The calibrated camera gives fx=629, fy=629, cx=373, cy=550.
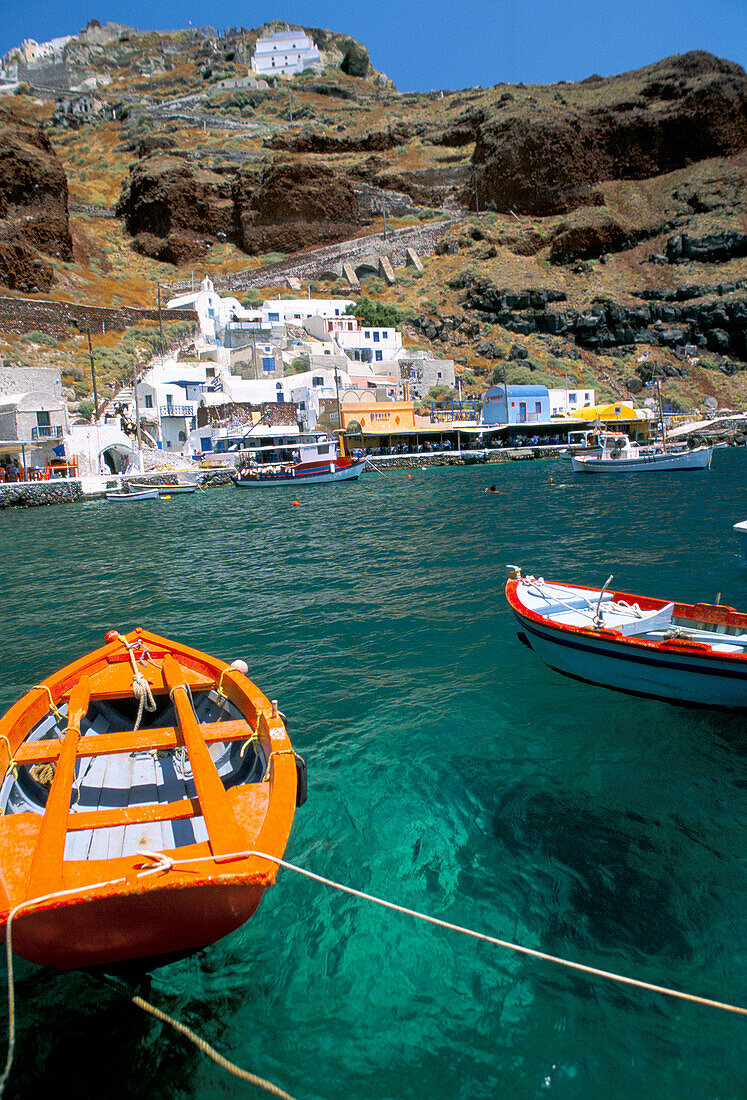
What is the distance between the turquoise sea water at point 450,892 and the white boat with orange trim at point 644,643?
Result: 498mm

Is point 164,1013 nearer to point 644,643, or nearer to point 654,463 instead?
point 644,643

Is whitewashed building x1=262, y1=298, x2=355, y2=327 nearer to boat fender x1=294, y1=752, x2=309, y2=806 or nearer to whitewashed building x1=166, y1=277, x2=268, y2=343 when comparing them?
whitewashed building x1=166, y1=277, x2=268, y2=343

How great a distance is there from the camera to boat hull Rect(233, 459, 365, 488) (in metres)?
45.4

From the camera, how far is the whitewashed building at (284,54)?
480ft

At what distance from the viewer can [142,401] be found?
2026 inches

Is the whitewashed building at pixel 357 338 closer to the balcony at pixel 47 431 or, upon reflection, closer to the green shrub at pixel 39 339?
the green shrub at pixel 39 339

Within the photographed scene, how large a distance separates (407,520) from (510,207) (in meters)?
95.9

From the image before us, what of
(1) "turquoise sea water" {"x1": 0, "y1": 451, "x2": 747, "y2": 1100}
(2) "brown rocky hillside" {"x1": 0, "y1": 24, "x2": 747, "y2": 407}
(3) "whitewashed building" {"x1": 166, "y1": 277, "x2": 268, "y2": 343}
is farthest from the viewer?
(2) "brown rocky hillside" {"x1": 0, "y1": 24, "x2": 747, "y2": 407}

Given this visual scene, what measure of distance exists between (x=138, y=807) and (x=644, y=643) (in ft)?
19.8

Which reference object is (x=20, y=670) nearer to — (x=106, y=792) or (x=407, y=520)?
(x=106, y=792)

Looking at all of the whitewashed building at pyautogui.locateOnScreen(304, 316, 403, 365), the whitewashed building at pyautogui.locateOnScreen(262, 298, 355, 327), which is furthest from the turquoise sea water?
the whitewashed building at pyautogui.locateOnScreen(262, 298, 355, 327)

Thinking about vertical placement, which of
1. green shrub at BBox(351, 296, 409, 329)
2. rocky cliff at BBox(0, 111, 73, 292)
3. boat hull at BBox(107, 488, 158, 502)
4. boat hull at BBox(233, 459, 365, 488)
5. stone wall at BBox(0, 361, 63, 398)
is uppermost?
rocky cliff at BBox(0, 111, 73, 292)

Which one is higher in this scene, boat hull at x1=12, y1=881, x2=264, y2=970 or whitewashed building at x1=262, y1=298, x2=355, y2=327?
whitewashed building at x1=262, y1=298, x2=355, y2=327

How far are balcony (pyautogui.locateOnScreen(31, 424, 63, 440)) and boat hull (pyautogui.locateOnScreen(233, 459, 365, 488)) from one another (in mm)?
13225
